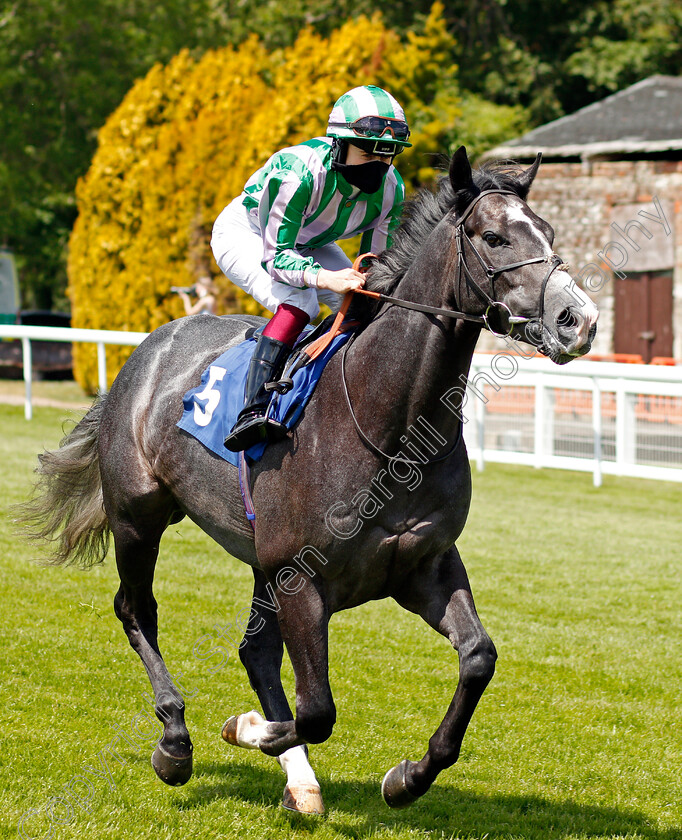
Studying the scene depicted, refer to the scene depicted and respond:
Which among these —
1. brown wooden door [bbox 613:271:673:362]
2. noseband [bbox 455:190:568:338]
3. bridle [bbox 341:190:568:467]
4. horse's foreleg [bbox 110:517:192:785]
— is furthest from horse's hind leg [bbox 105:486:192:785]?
brown wooden door [bbox 613:271:673:362]

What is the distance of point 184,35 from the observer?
26.9m

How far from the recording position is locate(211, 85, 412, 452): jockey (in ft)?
10.9

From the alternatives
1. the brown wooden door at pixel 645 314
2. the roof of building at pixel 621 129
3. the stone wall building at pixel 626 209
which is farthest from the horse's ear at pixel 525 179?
the roof of building at pixel 621 129

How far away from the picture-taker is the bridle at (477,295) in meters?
2.81

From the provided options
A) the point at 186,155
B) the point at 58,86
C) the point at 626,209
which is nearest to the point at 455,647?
the point at 186,155

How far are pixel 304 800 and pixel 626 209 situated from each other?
1492 centimetres

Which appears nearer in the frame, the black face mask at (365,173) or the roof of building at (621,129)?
the black face mask at (365,173)

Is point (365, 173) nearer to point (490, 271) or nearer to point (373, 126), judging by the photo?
point (373, 126)

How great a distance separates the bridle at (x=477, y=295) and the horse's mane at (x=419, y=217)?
1.5 inches

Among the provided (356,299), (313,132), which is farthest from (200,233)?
(356,299)

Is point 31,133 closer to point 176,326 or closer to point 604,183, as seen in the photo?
point 604,183

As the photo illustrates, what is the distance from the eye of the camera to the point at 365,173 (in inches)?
137

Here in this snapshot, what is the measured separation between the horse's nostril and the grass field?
1681mm

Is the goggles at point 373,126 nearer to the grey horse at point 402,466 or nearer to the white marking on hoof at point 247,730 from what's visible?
the grey horse at point 402,466
